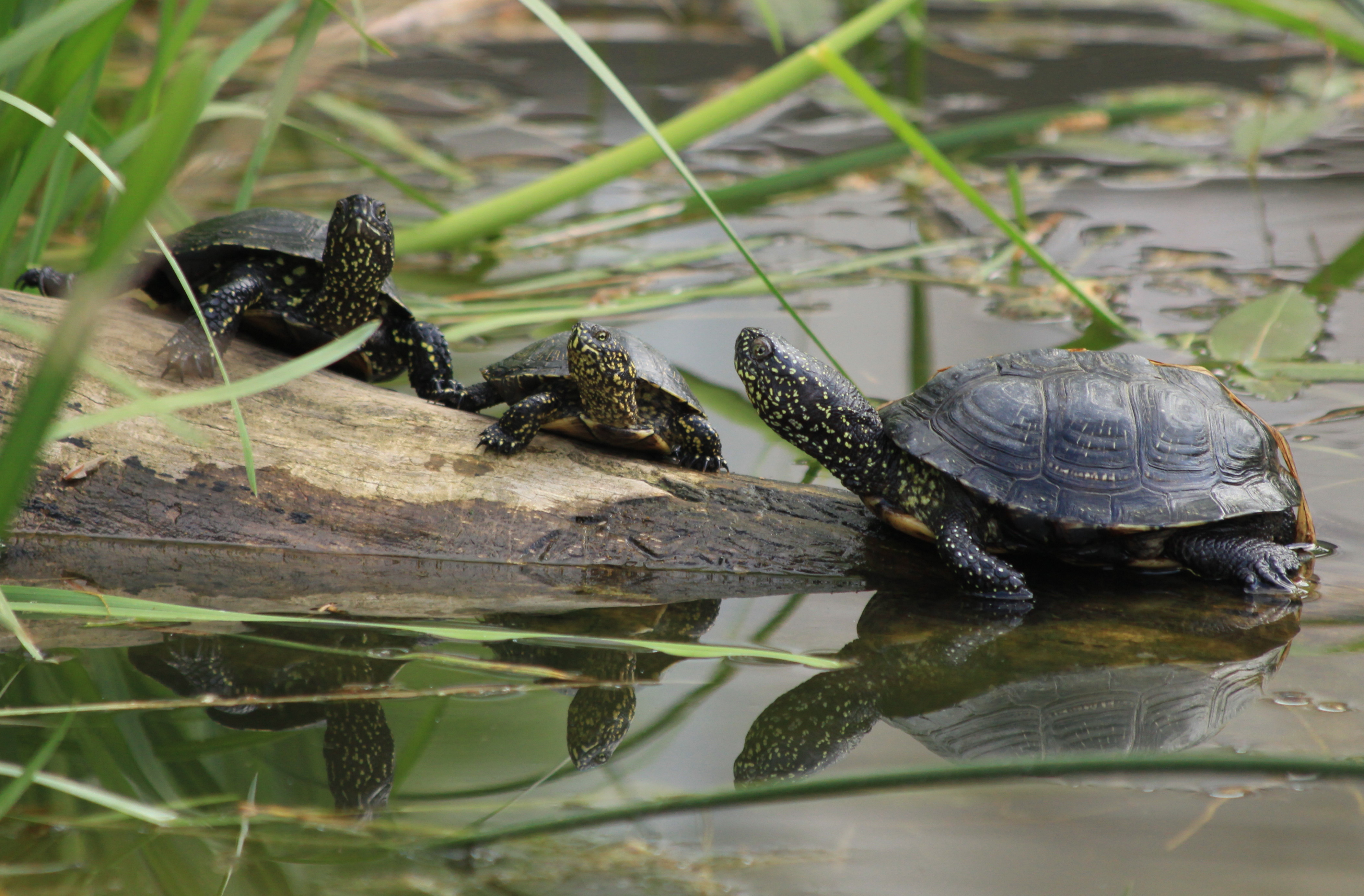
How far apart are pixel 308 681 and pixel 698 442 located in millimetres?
1198

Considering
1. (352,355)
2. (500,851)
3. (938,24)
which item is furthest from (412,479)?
(938,24)

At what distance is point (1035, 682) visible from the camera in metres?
1.99

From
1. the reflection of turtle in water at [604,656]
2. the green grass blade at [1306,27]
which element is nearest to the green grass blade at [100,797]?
the reflection of turtle in water at [604,656]

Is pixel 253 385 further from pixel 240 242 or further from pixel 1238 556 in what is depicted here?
pixel 1238 556

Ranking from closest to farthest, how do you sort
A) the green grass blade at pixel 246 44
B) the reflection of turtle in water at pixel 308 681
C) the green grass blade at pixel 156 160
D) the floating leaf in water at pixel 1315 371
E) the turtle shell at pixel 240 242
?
the green grass blade at pixel 156 160 < the reflection of turtle in water at pixel 308 681 < the green grass blade at pixel 246 44 < the turtle shell at pixel 240 242 < the floating leaf in water at pixel 1315 371

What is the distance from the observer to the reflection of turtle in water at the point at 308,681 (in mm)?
1641

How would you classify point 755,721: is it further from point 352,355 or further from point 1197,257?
point 1197,257

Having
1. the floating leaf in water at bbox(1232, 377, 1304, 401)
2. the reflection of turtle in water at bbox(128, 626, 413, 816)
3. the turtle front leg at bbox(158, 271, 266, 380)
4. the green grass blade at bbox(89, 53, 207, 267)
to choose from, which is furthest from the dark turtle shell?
the floating leaf in water at bbox(1232, 377, 1304, 401)

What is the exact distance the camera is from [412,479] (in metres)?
2.47

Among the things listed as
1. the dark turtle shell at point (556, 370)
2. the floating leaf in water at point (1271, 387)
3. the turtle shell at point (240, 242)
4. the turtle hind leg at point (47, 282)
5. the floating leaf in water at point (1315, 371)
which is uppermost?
the floating leaf in water at point (1315, 371)

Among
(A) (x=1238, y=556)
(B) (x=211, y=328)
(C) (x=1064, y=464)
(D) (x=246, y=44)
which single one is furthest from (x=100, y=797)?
(A) (x=1238, y=556)

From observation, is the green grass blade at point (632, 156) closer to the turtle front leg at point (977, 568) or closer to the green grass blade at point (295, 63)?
the green grass blade at point (295, 63)

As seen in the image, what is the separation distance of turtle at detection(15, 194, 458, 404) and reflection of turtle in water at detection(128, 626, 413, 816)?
94 centimetres

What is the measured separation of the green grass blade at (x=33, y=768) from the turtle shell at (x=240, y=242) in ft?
4.92
